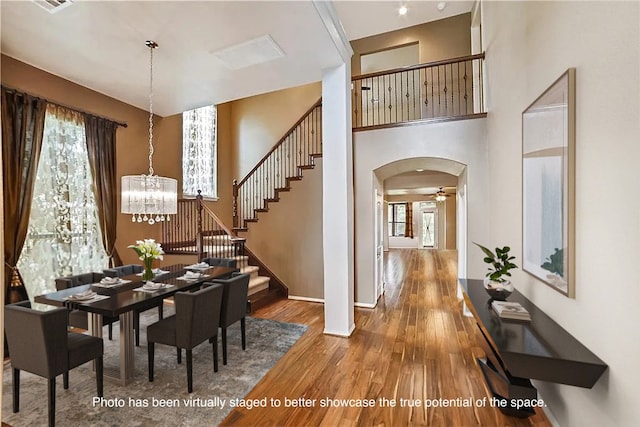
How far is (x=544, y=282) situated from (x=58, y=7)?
460 centimetres

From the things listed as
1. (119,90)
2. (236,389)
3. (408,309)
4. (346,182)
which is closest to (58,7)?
(119,90)

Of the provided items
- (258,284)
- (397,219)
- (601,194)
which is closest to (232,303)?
(258,284)

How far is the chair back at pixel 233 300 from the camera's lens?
334 centimetres

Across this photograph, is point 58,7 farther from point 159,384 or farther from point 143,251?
point 159,384

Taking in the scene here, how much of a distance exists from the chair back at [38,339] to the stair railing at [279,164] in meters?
3.92

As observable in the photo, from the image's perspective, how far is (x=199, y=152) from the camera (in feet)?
24.0

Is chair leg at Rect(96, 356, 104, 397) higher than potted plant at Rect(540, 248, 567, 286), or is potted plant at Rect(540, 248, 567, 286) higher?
potted plant at Rect(540, 248, 567, 286)

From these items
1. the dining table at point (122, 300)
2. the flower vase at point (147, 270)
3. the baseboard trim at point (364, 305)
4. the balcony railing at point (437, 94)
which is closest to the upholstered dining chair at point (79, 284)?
the dining table at point (122, 300)

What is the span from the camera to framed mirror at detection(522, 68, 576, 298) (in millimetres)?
1972

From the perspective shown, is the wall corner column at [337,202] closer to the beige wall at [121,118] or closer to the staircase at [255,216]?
the staircase at [255,216]

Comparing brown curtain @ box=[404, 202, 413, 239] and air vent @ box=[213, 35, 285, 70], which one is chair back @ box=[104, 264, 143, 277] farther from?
brown curtain @ box=[404, 202, 413, 239]

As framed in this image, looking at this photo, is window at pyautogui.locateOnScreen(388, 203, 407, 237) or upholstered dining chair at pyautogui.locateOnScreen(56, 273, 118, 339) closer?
upholstered dining chair at pyautogui.locateOnScreen(56, 273, 118, 339)

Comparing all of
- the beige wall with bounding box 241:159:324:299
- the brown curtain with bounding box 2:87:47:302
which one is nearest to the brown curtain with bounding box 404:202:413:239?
the beige wall with bounding box 241:159:324:299

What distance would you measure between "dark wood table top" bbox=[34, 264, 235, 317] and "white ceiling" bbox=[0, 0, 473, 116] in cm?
249
